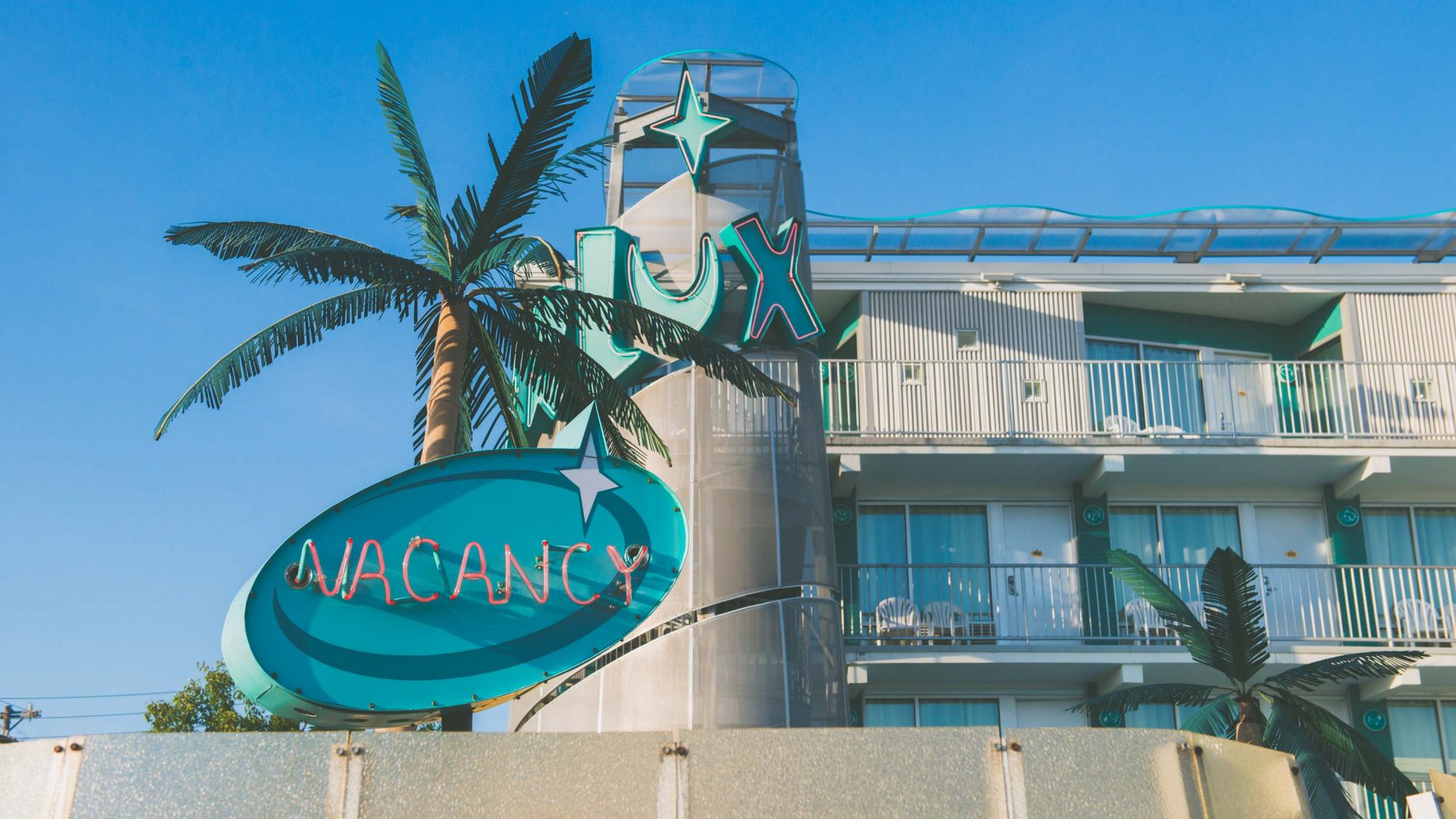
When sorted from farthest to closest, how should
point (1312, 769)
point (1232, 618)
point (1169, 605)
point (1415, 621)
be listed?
point (1415, 621) → point (1169, 605) → point (1232, 618) → point (1312, 769)

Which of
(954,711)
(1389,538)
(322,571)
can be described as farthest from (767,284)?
(1389,538)

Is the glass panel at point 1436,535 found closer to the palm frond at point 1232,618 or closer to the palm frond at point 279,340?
the palm frond at point 1232,618

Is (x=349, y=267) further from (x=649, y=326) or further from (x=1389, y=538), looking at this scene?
(x=1389, y=538)

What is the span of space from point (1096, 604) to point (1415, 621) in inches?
182

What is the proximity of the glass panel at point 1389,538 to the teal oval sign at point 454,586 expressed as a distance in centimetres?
1687

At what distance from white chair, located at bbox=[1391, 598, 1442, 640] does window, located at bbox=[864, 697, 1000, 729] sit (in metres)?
6.05

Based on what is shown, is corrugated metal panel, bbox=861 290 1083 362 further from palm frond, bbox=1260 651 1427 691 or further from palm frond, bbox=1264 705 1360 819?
palm frond, bbox=1264 705 1360 819

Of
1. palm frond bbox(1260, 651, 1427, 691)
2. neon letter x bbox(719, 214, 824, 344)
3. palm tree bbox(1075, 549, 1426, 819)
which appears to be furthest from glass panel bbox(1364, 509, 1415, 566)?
neon letter x bbox(719, 214, 824, 344)

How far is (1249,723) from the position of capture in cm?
1661

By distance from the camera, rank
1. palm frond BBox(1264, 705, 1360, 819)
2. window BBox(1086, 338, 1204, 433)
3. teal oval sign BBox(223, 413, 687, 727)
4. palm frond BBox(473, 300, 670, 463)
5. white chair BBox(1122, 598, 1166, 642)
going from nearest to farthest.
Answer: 1. teal oval sign BBox(223, 413, 687, 727)
2. palm frond BBox(473, 300, 670, 463)
3. palm frond BBox(1264, 705, 1360, 819)
4. white chair BBox(1122, 598, 1166, 642)
5. window BBox(1086, 338, 1204, 433)

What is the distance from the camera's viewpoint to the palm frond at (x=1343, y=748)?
1702 centimetres

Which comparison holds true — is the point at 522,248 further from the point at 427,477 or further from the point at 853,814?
the point at 853,814

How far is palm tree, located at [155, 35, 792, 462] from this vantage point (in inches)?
512

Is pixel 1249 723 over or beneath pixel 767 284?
beneath
